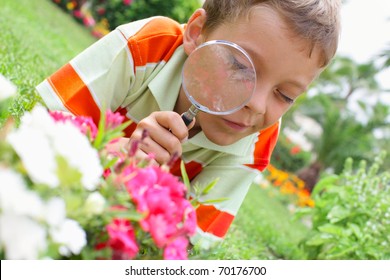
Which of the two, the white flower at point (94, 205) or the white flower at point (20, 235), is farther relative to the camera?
the white flower at point (94, 205)

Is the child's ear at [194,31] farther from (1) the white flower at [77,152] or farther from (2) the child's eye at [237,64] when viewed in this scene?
(1) the white flower at [77,152]

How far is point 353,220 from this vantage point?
13.6ft

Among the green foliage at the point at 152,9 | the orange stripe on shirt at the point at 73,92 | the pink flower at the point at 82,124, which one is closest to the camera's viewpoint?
the pink flower at the point at 82,124

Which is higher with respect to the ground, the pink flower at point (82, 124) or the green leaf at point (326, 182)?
the pink flower at point (82, 124)

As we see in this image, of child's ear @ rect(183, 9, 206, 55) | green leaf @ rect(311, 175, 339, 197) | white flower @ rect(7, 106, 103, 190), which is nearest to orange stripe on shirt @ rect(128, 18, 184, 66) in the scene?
child's ear @ rect(183, 9, 206, 55)

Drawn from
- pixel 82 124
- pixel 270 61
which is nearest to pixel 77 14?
pixel 270 61

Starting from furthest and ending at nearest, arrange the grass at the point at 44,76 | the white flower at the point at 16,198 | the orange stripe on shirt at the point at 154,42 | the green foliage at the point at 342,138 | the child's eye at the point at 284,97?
the green foliage at the point at 342,138 < the grass at the point at 44,76 < the orange stripe on shirt at the point at 154,42 < the child's eye at the point at 284,97 < the white flower at the point at 16,198

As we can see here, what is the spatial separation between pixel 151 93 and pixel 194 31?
1.17 ft

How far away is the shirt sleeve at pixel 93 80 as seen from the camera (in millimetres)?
2467

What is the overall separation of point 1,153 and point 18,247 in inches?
7.4

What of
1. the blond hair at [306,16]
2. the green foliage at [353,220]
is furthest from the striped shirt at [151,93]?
the green foliage at [353,220]

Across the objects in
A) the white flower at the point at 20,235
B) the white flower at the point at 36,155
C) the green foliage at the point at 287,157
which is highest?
the white flower at the point at 36,155

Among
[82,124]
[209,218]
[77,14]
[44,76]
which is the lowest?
[77,14]

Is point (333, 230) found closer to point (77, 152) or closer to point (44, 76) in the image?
point (44, 76)
